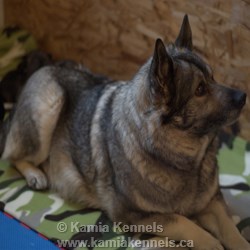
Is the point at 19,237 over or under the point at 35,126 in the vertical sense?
under

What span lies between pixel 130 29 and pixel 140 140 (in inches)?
50.8

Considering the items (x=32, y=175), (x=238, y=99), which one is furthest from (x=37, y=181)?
(x=238, y=99)

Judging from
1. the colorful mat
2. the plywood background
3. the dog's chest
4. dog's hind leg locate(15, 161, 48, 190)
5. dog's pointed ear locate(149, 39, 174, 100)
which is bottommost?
the colorful mat

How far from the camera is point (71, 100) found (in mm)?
2490

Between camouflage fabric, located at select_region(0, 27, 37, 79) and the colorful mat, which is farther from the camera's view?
camouflage fabric, located at select_region(0, 27, 37, 79)

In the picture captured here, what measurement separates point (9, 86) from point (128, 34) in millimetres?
839

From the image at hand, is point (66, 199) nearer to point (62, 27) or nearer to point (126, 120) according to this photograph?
point (126, 120)

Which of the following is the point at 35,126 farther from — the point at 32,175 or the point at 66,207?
the point at 66,207

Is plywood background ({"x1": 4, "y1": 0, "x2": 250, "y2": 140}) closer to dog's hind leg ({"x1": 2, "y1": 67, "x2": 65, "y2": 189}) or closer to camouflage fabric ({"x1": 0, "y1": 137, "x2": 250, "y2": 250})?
camouflage fabric ({"x1": 0, "y1": 137, "x2": 250, "y2": 250})

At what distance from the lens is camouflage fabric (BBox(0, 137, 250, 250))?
221 cm

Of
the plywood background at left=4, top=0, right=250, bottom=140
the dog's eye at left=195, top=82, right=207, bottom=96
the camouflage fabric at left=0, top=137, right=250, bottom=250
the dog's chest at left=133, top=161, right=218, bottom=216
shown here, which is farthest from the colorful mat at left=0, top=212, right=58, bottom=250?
the plywood background at left=4, top=0, right=250, bottom=140

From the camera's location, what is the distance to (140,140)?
6.63 feet

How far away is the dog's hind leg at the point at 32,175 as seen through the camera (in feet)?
8.12

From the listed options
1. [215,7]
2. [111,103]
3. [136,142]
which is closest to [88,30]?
[215,7]
